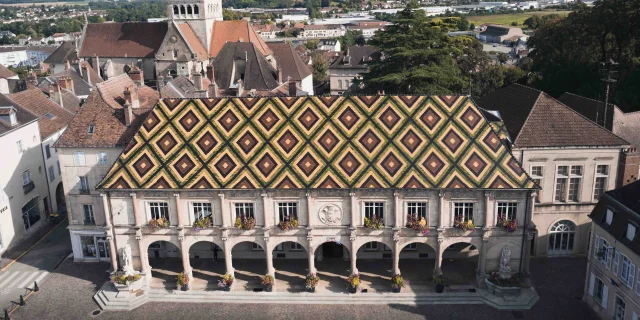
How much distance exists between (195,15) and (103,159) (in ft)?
153

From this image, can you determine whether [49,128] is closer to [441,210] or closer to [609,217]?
[441,210]

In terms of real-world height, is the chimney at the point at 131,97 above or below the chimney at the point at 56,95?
above

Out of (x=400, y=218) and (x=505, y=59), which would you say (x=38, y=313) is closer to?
(x=400, y=218)

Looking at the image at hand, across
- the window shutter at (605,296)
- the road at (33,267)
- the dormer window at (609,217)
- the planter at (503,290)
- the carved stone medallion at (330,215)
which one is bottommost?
the road at (33,267)

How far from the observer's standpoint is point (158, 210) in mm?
31516

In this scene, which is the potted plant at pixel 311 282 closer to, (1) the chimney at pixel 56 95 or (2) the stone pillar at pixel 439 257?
(2) the stone pillar at pixel 439 257

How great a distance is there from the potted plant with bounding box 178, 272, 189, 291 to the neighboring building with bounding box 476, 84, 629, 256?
1995cm

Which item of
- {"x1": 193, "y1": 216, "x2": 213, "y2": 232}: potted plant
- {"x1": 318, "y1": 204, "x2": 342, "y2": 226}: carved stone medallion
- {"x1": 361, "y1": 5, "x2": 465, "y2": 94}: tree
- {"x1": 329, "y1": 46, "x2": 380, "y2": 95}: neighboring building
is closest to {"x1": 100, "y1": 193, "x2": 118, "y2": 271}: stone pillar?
{"x1": 193, "y1": 216, "x2": 213, "y2": 232}: potted plant

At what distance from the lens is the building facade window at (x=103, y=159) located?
34375 mm

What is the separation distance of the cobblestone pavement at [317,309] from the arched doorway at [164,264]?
2.00 meters

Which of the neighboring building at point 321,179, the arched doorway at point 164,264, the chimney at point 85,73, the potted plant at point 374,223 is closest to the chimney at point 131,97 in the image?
the neighboring building at point 321,179

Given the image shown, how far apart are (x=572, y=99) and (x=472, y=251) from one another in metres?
15.6

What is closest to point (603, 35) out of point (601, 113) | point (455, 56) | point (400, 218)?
point (455, 56)

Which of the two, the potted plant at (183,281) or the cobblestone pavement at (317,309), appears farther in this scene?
the potted plant at (183,281)
